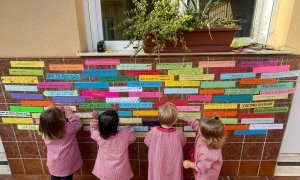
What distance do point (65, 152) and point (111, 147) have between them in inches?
16.1

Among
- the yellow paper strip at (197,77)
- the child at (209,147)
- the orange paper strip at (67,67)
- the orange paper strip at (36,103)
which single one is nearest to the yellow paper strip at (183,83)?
the yellow paper strip at (197,77)

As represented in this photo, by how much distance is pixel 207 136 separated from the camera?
1.65 metres

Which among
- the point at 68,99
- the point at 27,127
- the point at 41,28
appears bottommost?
the point at 27,127

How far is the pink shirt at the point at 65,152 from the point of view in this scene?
6.08 feet

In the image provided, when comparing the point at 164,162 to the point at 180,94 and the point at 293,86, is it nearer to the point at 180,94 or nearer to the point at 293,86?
the point at 180,94

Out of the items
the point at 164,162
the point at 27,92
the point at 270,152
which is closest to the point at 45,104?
the point at 27,92

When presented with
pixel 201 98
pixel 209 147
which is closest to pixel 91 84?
pixel 201 98

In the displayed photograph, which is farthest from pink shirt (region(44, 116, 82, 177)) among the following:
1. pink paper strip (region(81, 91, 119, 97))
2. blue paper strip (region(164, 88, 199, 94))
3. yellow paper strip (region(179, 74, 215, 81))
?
yellow paper strip (region(179, 74, 215, 81))

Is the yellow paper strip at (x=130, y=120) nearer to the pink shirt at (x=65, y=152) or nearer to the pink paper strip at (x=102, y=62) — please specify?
the pink shirt at (x=65, y=152)

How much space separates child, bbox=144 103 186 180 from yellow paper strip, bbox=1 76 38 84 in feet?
3.54

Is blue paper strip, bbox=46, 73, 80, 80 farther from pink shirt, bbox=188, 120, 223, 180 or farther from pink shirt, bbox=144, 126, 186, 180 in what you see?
pink shirt, bbox=188, 120, 223, 180

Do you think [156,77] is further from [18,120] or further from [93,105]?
[18,120]

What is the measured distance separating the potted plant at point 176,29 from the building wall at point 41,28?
1.21ft

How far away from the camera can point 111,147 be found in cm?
178
